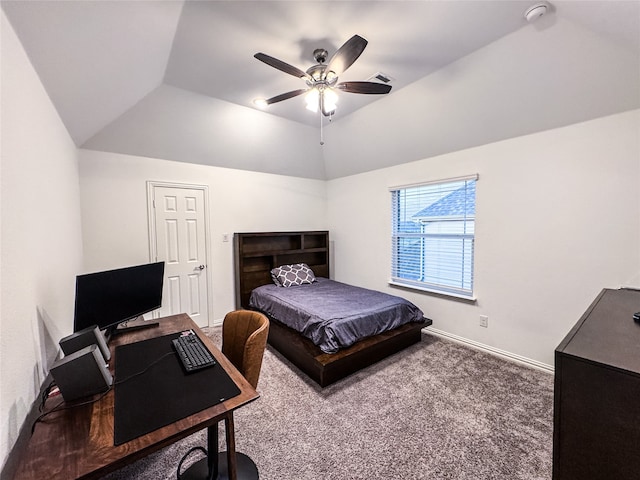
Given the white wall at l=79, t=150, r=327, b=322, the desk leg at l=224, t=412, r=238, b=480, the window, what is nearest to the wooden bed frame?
the white wall at l=79, t=150, r=327, b=322

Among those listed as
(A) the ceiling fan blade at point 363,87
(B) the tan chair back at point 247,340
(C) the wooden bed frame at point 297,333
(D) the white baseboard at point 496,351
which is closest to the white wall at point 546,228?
(D) the white baseboard at point 496,351

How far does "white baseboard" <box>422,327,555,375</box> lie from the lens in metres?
2.57

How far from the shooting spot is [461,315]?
3184mm

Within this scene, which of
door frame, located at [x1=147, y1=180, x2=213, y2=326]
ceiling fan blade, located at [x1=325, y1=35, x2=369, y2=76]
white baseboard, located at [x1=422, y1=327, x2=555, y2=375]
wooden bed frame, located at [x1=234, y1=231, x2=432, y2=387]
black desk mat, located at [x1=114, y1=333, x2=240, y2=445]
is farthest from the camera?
door frame, located at [x1=147, y1=180, x2=213, y2=326]

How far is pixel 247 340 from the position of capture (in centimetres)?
146

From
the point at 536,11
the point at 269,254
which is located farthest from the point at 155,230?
the point at 536,11

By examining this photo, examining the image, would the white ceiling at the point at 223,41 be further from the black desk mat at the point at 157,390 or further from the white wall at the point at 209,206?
the black desk mat at the point at 157,390

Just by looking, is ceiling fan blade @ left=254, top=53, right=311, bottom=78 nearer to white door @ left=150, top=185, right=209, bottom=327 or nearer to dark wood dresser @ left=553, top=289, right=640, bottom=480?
dark wood dresser @ left=553, top=289, right=640, bottom=480

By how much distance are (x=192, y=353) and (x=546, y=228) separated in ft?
10.3

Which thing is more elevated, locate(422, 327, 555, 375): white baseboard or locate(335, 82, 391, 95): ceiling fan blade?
locate(335, 82, 391, 95): ceiling fan blade

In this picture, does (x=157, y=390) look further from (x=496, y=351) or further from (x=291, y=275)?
(x=496, y=351)

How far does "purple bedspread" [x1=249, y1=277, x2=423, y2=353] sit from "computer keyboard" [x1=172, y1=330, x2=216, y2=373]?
3.97ft

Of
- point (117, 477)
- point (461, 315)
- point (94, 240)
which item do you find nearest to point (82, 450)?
point (117, 477)

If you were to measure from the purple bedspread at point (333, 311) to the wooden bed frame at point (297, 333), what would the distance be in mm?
85
